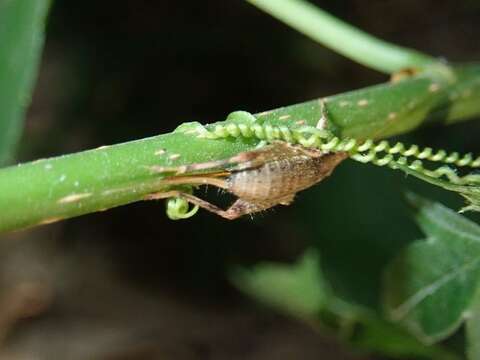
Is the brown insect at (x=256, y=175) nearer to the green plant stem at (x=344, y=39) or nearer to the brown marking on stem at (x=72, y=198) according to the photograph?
the brown marking on stem at (x=72, y=198)

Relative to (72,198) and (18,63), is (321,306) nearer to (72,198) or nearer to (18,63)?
(18,63)

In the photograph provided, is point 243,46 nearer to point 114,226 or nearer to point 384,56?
point 114,226

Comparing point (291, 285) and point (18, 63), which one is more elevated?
point (18, 63)

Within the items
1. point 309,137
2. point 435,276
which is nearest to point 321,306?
point 435,276

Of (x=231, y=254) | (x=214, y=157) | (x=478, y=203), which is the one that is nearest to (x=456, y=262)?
(x=478, y=203)

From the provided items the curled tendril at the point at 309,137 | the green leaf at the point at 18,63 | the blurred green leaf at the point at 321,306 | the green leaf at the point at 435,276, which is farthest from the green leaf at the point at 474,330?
the green leaf at the point at 18,63

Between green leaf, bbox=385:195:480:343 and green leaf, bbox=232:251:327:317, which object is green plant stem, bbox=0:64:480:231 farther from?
green leaf, bbox=232:251:327:317
